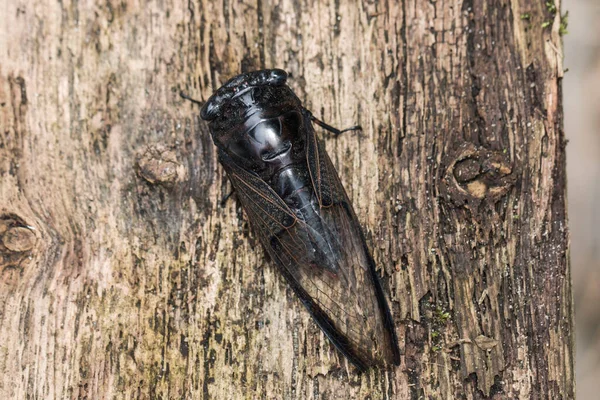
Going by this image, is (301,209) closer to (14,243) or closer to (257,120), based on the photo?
(257,120)

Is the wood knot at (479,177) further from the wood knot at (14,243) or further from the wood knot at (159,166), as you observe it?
the wood knot at (14,243)

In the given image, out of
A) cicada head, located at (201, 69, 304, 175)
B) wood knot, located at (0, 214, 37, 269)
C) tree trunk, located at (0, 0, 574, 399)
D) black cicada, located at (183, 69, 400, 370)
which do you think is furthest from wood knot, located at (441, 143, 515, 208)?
wood knot, located at (0, 214, 37, 269)

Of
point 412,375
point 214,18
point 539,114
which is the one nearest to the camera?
point 412,375

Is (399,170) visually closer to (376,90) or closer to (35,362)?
(376,90)

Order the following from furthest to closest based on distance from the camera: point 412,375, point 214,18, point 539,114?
point 214,18, point 539,114, point 412,375

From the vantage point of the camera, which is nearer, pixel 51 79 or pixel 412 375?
pixel 412 375

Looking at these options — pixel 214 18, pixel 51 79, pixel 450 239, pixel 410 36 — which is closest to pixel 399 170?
pixel 450 239

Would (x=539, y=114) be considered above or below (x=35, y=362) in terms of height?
above

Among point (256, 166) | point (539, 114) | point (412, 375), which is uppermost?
point (539, 114)
